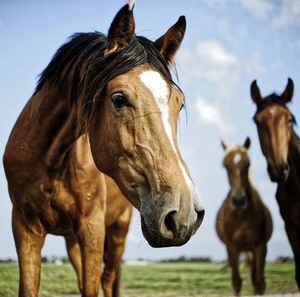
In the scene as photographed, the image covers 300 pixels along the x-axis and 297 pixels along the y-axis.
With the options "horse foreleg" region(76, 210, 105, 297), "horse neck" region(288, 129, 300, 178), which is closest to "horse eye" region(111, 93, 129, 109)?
"horse foreleg" region(76, 210, 105, 297)

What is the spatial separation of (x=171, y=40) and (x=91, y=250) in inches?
46.9

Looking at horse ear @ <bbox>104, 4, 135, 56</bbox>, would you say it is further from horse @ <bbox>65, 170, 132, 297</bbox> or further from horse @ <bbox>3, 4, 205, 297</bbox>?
horse @ <bbox>65, 170, 132, 297</bbox>

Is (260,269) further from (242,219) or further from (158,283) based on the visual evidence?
(158,283)

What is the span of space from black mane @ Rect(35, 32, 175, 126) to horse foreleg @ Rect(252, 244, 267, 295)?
4775mm

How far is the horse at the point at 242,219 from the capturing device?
7.37m

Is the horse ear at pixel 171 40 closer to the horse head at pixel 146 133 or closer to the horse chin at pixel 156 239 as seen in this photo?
the horse head at pixel 146 133

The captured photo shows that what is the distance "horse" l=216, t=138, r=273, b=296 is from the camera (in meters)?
7.37

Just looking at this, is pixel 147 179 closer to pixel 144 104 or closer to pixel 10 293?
pixel 144 104

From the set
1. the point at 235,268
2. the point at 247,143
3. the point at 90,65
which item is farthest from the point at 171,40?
the point at 247,143

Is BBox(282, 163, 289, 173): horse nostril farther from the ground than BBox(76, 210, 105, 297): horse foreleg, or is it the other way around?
BBox(282, 163, 289, 173): horse nostril

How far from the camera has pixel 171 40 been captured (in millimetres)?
2662

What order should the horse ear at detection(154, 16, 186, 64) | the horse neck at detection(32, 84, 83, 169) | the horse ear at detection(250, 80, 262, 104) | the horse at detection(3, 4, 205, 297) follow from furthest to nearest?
the horse ear at detection(250, 80, 262, 104) → the horse neck at detection(32, 84, 83, 169) → the horse ear at detection(154, 16, 186, 64) → the horse at detection(3, 4, 205, 297)

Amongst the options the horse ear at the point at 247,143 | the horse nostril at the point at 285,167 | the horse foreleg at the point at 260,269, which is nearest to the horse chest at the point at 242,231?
the horse foreleg at the point at 260,269

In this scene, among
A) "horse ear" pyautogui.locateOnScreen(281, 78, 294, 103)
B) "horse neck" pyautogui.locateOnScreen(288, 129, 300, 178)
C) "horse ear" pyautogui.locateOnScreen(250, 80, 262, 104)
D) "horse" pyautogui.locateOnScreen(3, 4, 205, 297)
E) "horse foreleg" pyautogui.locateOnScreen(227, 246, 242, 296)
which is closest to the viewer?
"horse" pyautogui.locateOnScreen(3, 4, 205, 297)
